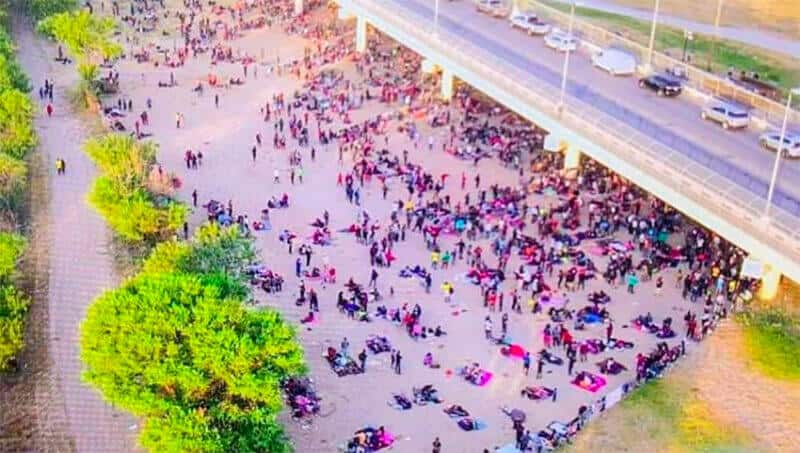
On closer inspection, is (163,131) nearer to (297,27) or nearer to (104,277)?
(104,277)

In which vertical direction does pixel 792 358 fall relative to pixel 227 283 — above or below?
below

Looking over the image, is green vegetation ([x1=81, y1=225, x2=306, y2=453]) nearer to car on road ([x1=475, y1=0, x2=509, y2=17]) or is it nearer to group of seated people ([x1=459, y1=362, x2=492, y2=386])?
group of seated people ([x1=459, y1=362, x2=492, y2=386])

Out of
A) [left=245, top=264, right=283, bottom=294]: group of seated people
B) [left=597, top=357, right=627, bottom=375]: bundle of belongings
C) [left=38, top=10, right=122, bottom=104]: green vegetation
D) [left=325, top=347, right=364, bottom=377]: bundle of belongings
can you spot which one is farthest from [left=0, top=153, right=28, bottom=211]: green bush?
[left=597, top=357, right=627, bottom=375]: bundle of belongings

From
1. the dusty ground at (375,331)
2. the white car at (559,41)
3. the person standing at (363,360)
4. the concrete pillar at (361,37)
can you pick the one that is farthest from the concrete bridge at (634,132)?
the person standing at (363,360)

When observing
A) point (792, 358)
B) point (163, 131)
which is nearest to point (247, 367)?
point (792, 358)

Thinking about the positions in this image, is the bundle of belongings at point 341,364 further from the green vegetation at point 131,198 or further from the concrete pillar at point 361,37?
the concrete pillar at point 361,37

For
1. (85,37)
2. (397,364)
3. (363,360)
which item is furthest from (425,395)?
(85,37)
